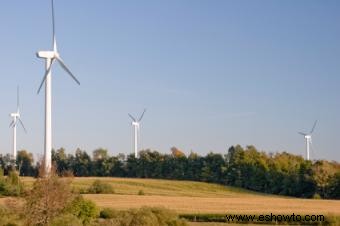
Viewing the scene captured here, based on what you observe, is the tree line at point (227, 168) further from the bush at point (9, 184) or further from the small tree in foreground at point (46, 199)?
the small tree in foreground at point (46, 199)

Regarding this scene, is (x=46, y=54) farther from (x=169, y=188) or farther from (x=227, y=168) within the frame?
(x=227, y=168)

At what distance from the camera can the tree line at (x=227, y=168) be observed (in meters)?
120

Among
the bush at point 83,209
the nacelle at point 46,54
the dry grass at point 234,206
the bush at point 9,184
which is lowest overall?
the dry grass at point 234,206

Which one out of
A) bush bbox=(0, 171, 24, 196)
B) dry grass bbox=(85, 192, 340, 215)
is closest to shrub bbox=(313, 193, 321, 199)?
dry grass bbox=(85, 192, 340, 215)

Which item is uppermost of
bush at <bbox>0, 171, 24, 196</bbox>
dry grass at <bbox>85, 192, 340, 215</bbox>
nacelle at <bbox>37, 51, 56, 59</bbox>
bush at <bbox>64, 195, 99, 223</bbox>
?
nacelle at <bbox>37, 51, 56, 59</bbox>

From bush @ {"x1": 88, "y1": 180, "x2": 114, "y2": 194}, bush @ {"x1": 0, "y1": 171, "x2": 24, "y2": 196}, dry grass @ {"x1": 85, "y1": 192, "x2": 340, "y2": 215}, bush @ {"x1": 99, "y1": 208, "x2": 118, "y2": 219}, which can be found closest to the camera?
bush @ {"x1": 99, "y1": 208, "x2": 118, "y2": 219}

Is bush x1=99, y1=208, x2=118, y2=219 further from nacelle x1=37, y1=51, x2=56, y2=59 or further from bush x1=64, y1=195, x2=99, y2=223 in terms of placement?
nacelle x1=37, y1=51, x2=56, y2=59

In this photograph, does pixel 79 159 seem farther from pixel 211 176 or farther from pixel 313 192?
pixel 313 192

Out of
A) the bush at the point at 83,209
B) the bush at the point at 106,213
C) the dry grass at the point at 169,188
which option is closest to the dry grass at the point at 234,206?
the bush at the point at 106,213

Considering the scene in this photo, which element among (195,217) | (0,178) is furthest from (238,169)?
(195,217)

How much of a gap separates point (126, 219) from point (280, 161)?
106 m

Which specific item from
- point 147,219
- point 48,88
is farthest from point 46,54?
point 147,219

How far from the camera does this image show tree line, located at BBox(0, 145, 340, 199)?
120m

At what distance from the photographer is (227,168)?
5778 inches
